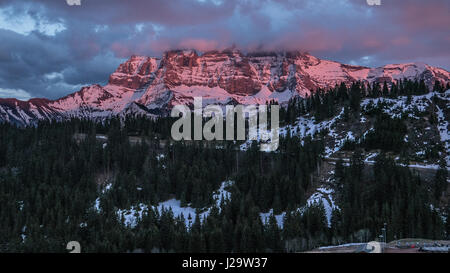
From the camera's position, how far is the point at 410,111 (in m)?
163

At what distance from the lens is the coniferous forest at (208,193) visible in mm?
98812

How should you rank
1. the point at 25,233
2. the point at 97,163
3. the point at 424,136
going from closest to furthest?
the point at 25,233
the point at 424,136
the point at 97,163

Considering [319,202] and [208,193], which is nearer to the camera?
[319,202]

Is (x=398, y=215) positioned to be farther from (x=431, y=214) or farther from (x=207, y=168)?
(x=207, y=168)

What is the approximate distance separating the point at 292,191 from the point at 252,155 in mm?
33926

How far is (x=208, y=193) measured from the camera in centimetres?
13612

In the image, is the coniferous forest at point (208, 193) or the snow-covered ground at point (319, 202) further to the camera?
the snow-covered ground at point (319, 202)

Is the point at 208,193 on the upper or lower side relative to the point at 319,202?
lower

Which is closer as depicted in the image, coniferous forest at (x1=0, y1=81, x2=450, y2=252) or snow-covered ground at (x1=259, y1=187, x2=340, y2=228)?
coniferous forest at (x1=0, y1=81, x2=450, y2=252)

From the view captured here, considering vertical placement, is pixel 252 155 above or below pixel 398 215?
above

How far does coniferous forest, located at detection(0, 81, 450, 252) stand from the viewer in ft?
324
